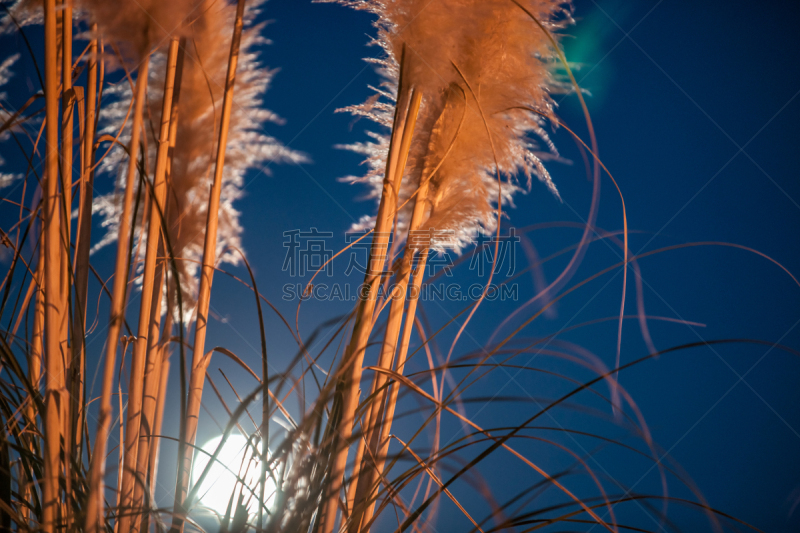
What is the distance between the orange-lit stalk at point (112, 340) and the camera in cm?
28

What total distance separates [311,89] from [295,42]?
23 cm

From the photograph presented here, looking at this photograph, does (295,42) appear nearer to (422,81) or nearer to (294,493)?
(422,81)

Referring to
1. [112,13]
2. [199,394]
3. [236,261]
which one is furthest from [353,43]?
[199,394]

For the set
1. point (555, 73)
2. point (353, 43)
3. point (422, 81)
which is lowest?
point (422, 81)

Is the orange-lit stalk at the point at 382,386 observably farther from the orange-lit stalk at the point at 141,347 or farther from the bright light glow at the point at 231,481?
the orange-lit stalk at the point at 141,347

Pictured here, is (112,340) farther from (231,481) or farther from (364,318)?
(231,481)

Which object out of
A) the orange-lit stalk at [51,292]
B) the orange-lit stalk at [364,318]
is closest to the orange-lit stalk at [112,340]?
the orange-lit stalk at [51,292]

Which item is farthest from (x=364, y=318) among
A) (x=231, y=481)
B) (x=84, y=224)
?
(x=231, y=481)

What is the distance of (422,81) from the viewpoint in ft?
1.36

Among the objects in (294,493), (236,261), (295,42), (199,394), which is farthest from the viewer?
(295,42)

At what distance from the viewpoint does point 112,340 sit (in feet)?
1.07

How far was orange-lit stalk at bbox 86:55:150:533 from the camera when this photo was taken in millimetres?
285

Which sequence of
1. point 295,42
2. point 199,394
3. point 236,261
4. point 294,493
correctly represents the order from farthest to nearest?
point 295,42
point 236,261
point 199,394
point 294,493

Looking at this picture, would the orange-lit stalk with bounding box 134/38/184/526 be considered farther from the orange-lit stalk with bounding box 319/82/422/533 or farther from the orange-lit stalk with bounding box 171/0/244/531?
the orange-lit stalk with bounding box 319/82/422/533
